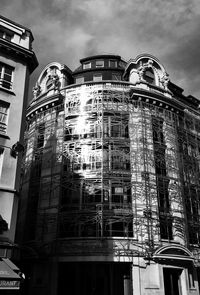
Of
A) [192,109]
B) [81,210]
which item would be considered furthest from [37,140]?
[192,109]

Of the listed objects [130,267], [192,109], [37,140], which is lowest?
[130,267]

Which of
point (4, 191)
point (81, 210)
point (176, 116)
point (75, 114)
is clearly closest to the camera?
point (4, 191)

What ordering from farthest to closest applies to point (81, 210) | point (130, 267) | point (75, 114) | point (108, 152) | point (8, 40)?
point (75, 114), point (108, 152), point (81, 210), point (130, 267), point (8, 40)

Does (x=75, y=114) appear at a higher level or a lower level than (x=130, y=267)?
higher

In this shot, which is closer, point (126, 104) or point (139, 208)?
point (139, 208)

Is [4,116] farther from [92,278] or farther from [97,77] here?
[97,77]

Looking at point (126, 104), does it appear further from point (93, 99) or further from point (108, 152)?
point (108, 152)

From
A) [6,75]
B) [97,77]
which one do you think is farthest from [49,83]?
[6,75]

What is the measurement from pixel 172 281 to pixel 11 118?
57.1 ft

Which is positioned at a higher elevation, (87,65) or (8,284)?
(87,65)

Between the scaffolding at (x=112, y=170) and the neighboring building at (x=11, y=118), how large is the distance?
8874 mm

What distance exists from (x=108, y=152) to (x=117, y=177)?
8.30 ft

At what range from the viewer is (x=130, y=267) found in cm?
2438

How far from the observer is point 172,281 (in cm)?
2511
